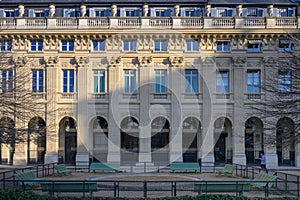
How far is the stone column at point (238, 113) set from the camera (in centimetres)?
3941

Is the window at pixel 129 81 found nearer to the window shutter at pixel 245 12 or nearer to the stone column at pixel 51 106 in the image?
the stone column at pixel 51 106

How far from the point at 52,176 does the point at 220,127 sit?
17729 mm

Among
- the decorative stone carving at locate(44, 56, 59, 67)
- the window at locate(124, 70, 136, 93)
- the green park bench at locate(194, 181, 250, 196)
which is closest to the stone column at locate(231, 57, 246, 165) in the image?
the window at locate(124, 70, 136, 93)

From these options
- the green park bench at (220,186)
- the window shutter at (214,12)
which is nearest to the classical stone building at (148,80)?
the window shutter at (214,12)

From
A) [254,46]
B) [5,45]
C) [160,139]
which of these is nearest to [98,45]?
[5,45]

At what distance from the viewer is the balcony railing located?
1566 inches

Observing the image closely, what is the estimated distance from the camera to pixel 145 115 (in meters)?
40.0

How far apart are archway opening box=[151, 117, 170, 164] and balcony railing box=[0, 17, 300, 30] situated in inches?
336

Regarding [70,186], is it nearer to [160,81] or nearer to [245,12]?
[160,81]

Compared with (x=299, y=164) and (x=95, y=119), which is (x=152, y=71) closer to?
(x=95, y=119)

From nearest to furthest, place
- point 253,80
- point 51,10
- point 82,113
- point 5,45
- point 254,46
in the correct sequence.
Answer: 1. point 5,45
2. point 82,113
3. point 254,46
4. point 253,80
5. point 51,10

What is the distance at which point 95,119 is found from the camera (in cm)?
4100

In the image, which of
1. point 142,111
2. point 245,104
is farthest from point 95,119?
point 245,104

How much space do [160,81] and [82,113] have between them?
24.4ft
